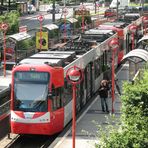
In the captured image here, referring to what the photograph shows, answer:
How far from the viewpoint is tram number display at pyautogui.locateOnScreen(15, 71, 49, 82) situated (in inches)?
813

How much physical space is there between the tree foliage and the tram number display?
A: 5689 mm

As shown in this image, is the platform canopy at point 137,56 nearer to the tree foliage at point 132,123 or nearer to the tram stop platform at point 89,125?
the tram stop platform at point 89,125

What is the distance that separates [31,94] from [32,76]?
26.8 inches

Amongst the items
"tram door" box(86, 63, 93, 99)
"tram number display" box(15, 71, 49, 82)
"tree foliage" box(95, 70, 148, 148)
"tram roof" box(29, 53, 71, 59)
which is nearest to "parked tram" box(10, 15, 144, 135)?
"tram number display" box(15, 71, 49, 82)

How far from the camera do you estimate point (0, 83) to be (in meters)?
33.4

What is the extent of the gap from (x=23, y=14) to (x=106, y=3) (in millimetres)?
39107

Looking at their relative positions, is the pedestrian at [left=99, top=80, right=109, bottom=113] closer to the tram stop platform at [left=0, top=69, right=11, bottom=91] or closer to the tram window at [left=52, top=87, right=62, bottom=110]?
the tram window at [left=52, top=87, right=62, bottom=110]

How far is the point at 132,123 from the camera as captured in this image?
12.8 meters

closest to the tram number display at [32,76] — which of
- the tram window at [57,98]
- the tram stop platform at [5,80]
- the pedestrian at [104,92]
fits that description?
the tram window at [57,98]

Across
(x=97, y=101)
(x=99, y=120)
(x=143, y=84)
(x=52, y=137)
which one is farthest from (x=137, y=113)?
(x=97, y=101)

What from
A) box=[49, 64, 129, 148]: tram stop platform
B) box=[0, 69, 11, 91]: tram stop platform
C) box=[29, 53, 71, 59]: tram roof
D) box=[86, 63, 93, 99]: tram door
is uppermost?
box=[29, 53, 71, 59]: tram roof

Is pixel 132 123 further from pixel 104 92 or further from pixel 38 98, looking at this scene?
pixel 104 92

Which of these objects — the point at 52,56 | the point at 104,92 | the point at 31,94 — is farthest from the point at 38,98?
the point at 104,92

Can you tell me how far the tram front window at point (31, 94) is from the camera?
20.5 metres
